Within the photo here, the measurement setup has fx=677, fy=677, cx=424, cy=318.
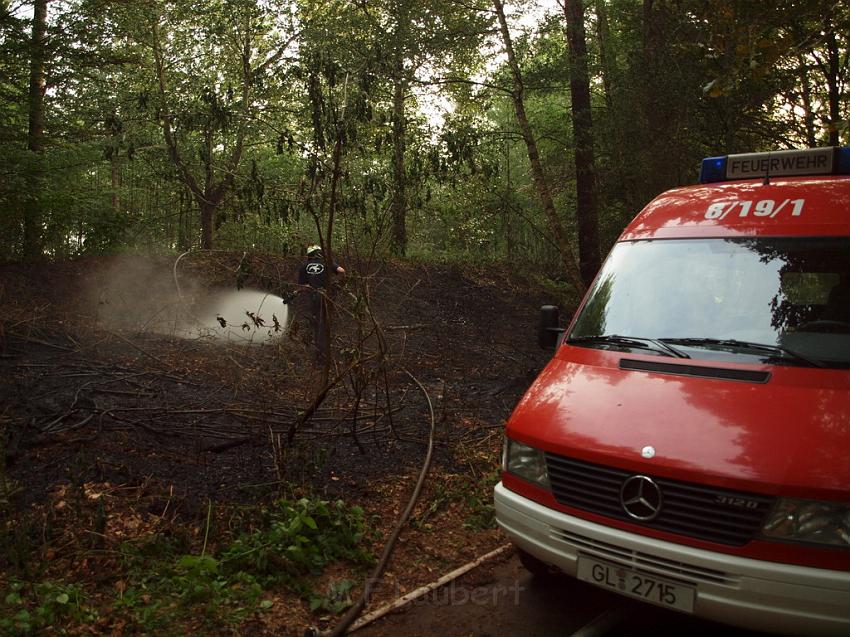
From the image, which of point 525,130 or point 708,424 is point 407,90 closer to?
point 525,130

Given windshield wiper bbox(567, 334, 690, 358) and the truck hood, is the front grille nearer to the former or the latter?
the truck hood

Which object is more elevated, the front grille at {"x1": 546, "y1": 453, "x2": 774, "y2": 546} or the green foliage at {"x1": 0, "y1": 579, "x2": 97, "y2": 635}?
the front grille at {"x1": 546, "y1": 453, "x2": 774, "y2": 546}

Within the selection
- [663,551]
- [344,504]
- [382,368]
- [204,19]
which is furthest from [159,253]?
[663,551]

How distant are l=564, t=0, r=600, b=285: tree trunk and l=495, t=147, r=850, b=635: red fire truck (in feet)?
32.6

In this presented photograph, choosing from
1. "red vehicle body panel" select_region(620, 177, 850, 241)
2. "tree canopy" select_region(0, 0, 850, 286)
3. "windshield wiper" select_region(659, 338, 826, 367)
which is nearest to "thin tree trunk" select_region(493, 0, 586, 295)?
"tree canopy" select_region(0, 0, 850, 286)

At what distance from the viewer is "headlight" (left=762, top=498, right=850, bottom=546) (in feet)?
9.80

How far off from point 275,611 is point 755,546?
282 cm

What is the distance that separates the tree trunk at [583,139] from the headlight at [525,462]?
11300mm

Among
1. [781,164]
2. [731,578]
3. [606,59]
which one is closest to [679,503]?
[731,578]

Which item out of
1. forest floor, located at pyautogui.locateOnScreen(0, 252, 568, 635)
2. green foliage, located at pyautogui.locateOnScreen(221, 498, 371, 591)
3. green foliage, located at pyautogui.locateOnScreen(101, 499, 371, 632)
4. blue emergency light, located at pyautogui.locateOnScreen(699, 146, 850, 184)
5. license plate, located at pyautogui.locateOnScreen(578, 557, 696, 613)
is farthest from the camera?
blue emergency light, located at pyautogui.locateOnScreen(699, 146, 850, 184)

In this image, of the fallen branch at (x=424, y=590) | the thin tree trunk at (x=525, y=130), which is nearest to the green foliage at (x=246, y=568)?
the fallen branch at (x=424, y=590)

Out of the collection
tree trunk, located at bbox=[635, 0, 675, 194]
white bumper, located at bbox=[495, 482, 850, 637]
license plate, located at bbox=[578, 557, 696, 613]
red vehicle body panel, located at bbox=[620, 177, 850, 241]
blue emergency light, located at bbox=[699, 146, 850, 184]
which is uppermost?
tree trunk, located at bbox=[635, 0, 675, 194]

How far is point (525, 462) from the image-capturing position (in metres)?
4.00

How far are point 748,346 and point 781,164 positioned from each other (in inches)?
75.3
